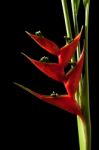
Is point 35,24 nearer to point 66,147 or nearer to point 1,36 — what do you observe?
point 1,36

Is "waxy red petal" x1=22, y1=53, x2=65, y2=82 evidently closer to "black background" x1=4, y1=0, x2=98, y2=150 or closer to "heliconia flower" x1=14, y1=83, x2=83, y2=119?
"heliconia flower" x1=14, y1=83, x2=83, y2=119

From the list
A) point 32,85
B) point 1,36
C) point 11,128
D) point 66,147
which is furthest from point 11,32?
point 66,147

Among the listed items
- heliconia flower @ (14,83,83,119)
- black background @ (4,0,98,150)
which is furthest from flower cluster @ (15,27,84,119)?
black background @ (4,0,98,150)

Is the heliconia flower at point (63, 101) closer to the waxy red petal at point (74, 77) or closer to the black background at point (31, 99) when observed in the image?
the waxy red petal at point (74, 77)

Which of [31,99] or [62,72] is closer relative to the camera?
[62,72]

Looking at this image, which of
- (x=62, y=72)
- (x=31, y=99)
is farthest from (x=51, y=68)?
(x=31, y=99)

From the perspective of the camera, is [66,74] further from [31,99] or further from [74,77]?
[31,99]
